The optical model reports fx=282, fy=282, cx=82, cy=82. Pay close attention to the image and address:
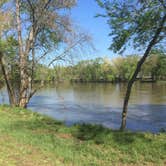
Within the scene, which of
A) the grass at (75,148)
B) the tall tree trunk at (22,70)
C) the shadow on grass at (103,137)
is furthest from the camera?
the tall tree trunk at (22,70)

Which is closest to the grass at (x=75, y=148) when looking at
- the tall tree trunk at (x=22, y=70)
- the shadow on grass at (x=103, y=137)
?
the shadow on grass at (x=103, y=137)

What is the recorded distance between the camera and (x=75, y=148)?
5.23 m

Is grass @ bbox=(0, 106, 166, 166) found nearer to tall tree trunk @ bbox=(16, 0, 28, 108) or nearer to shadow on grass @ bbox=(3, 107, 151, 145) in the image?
shadow on grass @ bbox=(3, 107, 151, 145)

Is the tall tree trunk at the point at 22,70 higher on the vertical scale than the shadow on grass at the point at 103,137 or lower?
higher

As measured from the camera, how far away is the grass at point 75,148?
454cm

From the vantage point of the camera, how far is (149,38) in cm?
775

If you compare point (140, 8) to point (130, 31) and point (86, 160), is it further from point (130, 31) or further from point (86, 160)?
point (86, 160)

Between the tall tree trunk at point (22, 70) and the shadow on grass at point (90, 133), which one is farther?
the tall tree trunk at point (22, 70)

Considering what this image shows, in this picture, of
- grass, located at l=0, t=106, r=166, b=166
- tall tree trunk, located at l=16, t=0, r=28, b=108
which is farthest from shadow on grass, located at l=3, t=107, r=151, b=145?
tall tree trunk, located at l=16, t=0, r=28, b=108

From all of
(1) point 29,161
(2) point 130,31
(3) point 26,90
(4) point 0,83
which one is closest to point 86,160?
(1) point 29,161

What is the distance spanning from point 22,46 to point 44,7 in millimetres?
1996

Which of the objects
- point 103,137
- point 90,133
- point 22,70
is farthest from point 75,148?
point 22,70

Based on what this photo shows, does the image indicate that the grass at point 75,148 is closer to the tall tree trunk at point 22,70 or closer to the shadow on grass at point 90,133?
the shadow on grass at point 90,133

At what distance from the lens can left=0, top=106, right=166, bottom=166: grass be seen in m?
4.54
